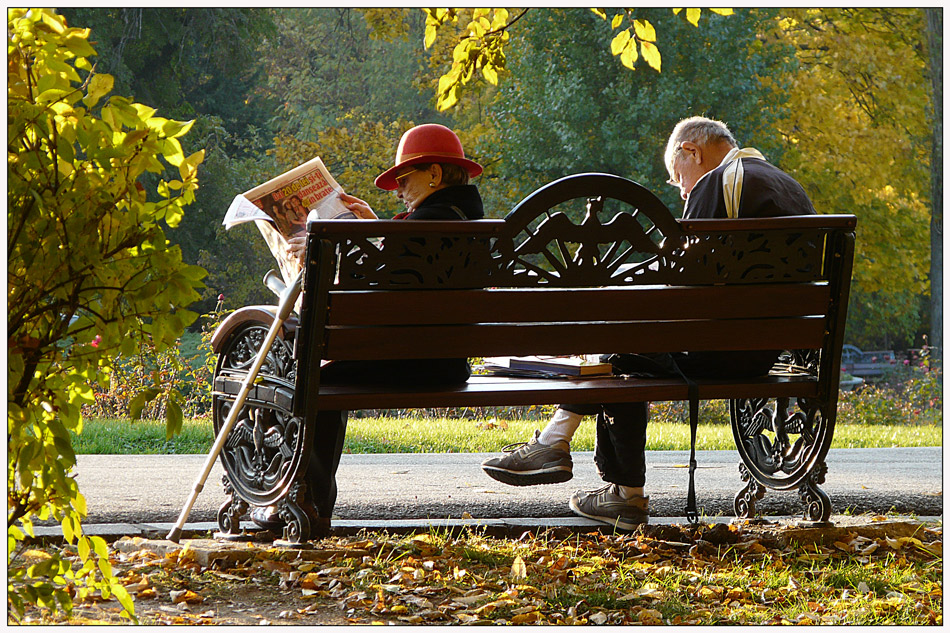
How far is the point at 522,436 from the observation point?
778 centimetres

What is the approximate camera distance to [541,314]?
3633 millimetres

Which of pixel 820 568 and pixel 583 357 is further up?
pixel 583 357

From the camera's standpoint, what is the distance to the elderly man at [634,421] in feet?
13.4

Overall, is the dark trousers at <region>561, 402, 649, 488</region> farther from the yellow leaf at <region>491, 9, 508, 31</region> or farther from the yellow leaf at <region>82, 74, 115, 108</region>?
the yellow leaf at <region>82, 74, 115, 108</region>

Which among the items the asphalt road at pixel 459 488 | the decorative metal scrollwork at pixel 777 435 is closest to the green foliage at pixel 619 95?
the asphalt road at pixel 459 488

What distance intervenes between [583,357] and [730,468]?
86.1 inches

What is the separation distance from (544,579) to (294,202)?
167 cm

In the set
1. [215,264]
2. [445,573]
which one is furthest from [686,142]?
[215,264]

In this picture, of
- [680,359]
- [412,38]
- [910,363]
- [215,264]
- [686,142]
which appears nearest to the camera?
[680,359]

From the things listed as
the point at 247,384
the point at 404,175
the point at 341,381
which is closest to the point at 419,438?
the point at 404,175

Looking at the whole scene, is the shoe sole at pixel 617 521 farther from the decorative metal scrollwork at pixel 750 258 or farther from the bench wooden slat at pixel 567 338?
the decorative metal scrollwork at pixel 750 258

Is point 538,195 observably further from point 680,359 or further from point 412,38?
point 412,38

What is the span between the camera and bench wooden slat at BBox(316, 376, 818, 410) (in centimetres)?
351

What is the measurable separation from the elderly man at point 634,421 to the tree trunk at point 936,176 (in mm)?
14521
